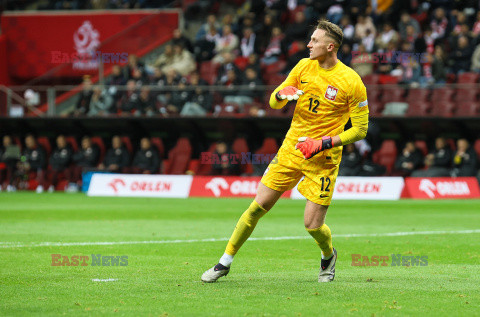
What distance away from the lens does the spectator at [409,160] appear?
2522 cm

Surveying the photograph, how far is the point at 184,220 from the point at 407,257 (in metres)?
7.02

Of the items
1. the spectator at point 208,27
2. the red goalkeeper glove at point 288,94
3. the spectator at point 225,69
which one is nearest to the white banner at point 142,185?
the spectator at point 225,69

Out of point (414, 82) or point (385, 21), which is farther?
point (385, 21)

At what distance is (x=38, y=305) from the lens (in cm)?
677

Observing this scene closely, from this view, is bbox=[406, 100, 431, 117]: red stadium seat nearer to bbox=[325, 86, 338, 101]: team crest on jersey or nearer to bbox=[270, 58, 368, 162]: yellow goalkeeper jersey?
bbox=[270, 58, 368, 162]: yellow goalkeeper jersey

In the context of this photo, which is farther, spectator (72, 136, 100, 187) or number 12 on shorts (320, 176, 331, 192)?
spectator (72, 136, 100, 187)

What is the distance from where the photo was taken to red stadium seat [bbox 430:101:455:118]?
24.7 metres

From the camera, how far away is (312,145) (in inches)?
311

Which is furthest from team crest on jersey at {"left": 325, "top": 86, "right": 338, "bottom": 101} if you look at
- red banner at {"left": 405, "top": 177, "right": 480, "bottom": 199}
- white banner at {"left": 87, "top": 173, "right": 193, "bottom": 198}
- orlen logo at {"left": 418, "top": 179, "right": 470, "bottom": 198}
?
white banner at {"left": 87, "top": 173, "right": 193, "bottom": 198}

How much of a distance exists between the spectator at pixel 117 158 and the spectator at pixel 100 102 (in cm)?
120

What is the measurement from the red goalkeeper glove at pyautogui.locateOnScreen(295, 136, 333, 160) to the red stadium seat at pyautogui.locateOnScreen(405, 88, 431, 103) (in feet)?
56.5

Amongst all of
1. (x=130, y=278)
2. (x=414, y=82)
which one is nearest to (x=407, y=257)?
(x=130, y=278)

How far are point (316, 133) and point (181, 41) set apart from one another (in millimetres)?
21424

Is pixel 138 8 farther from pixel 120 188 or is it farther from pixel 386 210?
pixel 386 210
